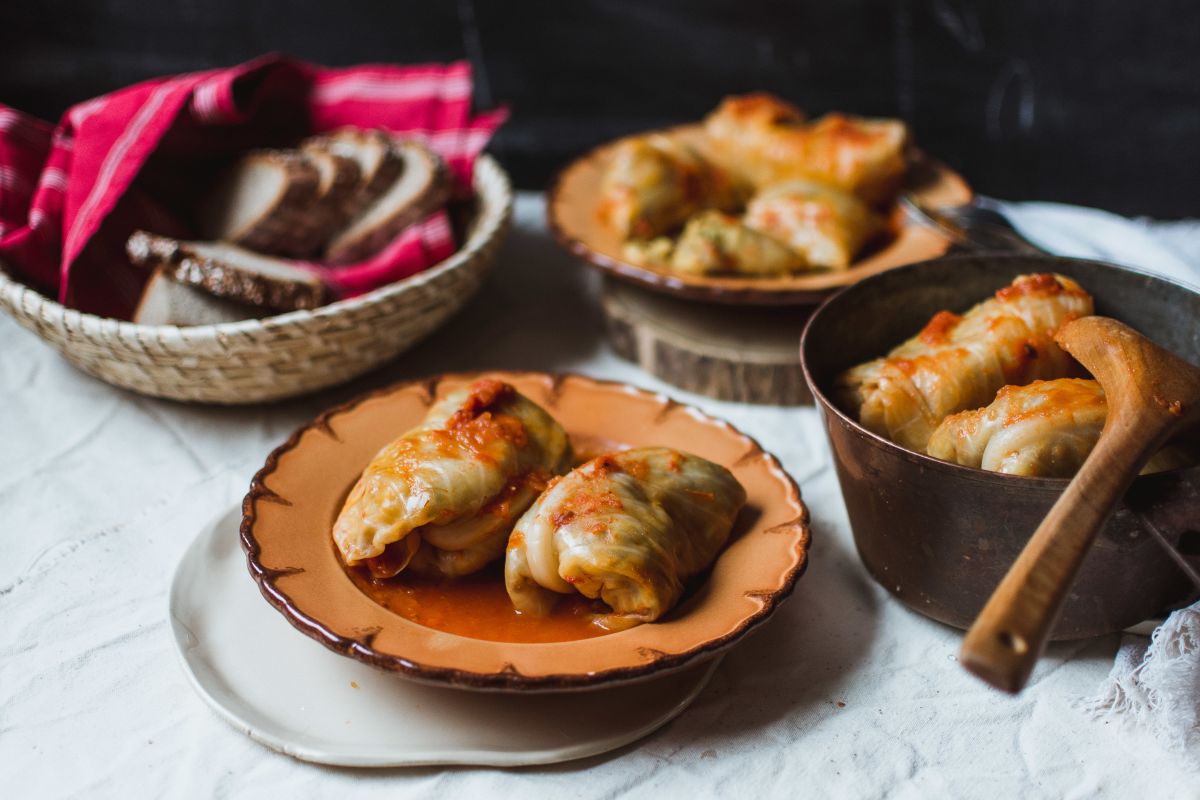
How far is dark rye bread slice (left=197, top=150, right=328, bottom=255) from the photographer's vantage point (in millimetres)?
2123

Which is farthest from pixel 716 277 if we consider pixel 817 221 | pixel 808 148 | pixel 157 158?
pixel 157 158

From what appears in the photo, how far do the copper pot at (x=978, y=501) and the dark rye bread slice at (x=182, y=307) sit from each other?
102 cm

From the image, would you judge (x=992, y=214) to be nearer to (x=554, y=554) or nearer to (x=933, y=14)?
(x=933, y=14)

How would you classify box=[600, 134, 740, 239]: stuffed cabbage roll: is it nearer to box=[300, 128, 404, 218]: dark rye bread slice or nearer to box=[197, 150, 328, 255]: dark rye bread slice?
box=[300, 128, 404, 218]: dark rye bread slice

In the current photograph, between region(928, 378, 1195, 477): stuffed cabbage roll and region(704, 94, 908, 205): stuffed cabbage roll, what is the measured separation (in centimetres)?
102

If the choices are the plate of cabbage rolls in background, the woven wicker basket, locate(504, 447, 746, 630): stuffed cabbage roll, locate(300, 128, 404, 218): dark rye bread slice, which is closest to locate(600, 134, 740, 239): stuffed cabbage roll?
the plate of cabbage rolls in background

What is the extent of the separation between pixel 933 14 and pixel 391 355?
1.79m

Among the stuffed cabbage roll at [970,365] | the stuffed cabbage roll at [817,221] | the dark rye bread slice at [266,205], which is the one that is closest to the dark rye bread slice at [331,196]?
the dark rye bread slice at [266,205]

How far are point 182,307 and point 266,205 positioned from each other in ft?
1.13

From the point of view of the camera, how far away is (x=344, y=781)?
1.24 metres

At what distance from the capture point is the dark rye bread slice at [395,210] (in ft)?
7.15

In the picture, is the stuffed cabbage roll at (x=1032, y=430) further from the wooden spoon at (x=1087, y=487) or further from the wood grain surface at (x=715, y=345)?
the wood grain surface at (x=715, y=345)

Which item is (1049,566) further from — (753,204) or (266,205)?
(266,205)

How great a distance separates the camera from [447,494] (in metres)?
1.34
